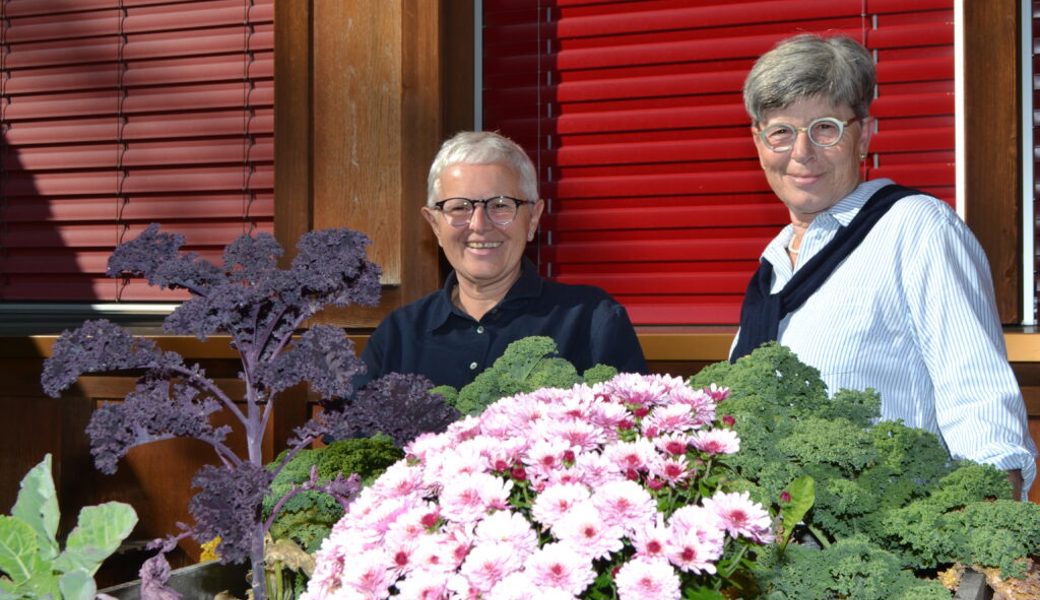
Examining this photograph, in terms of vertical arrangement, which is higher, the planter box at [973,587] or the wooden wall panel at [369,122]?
the wooden wall panel at [369,122]

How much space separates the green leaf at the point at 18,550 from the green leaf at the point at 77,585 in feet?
0.13

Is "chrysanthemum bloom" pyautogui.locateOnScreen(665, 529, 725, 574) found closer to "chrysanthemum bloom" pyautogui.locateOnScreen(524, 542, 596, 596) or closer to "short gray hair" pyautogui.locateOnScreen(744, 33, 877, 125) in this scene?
"chrysanthemum bloom" pyautogui.locateOnScreen(524, 542, 596, 596)

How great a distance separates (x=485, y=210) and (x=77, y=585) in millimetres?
1238

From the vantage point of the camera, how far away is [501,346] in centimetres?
209

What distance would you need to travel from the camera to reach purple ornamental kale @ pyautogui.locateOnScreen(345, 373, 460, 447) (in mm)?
1132

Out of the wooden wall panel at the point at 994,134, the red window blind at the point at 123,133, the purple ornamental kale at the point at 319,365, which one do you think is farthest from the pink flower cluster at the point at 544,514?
the red window blind at the point at 123,133

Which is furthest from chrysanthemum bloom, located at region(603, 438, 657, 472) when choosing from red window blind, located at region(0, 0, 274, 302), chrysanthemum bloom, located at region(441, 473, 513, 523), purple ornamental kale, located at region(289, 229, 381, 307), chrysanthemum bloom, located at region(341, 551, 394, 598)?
red window blind, located at region(0, 0, 274, 302)

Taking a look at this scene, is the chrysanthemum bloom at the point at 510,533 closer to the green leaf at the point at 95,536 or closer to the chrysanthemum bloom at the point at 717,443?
the chrysanthemum bloom at the point at 717,443

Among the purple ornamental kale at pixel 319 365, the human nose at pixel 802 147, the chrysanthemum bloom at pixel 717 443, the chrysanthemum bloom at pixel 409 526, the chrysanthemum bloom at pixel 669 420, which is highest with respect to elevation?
the human nose at pixel 802 147

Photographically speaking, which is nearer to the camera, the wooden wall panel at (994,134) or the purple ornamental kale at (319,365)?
the purple ornamental kale at (319,365)

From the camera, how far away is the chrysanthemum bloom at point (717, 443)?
0.96 meters

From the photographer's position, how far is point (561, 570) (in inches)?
30.8

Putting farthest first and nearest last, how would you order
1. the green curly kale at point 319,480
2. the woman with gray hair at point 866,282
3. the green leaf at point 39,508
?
the woman with gray hair at point 866,282 < the green curly kale at point 319,480 < the green leaf at point 39,508

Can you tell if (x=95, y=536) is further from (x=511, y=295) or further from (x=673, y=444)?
(x=511, y=295)
